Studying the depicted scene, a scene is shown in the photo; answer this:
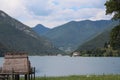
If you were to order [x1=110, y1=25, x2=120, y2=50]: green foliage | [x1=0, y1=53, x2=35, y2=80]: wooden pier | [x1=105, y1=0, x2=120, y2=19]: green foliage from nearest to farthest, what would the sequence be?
[x1=0, y1=53, x2=35, y2=80]: wooden pier
[x1=105, y1=0, x2=120, y2=19]: green foliage
[x1=110, y1=25, x2=120, y2=50]: green foliage

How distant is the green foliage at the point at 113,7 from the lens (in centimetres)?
5166

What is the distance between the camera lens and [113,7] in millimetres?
51906

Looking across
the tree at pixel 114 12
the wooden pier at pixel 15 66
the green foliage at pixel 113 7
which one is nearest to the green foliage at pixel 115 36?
the tree at pixel 114 12

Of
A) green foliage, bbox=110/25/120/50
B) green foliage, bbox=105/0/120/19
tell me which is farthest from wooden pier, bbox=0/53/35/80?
green foliage, bbox=105/0/120/19

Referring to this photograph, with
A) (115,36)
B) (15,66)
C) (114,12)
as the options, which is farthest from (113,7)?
(15,66)

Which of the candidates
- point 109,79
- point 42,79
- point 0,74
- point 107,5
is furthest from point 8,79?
point 107,5

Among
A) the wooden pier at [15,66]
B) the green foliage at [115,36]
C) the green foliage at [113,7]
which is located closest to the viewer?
the wooden pier at [15,66]

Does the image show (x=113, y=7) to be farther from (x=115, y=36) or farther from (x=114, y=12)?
(x=115, y=36)

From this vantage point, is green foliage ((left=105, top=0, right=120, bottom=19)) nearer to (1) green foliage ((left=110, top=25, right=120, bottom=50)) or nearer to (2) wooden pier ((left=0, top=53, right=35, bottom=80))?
(1) green foliage ((left=110, top=25, right=120, bottom=50))

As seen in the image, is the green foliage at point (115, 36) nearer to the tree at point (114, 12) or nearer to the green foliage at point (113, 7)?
the tree at point (114, 12)

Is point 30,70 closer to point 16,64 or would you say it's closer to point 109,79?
point 16,64

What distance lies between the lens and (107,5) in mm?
52750

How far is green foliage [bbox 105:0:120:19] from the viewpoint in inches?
2034

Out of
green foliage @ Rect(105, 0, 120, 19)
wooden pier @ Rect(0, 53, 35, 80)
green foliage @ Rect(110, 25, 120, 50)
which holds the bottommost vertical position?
wooden pier @ Rect(0, 53, 35, 80)
